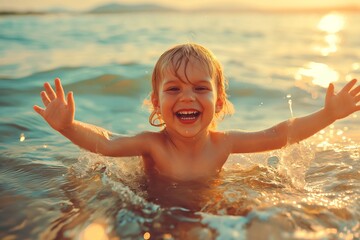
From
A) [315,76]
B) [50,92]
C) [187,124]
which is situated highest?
[50,92]

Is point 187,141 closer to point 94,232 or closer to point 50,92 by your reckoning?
point 50,92

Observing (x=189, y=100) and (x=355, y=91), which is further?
(x=355, y=91)

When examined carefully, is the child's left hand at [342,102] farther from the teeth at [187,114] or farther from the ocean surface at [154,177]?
the teeth at [187,114]

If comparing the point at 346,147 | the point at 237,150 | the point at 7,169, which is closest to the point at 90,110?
the point at 7,169

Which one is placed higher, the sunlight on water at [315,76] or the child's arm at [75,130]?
the child's arm at [75,130]

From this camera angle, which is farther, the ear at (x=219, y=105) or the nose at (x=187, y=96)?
the ear at (x=219, y=105)

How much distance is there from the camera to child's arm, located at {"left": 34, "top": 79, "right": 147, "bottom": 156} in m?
3.18

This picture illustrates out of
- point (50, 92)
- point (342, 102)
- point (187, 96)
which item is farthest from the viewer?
point (342, 102)

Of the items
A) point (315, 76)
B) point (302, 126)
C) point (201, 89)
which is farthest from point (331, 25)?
point (201, 89)

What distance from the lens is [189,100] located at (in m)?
3.35

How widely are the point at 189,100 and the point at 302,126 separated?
98cm

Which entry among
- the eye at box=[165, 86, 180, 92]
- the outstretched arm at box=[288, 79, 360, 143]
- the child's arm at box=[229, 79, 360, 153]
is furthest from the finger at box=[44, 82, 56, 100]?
the outstretched arm at box=[288, 79, 360, 143]

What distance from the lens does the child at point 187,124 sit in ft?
10.9

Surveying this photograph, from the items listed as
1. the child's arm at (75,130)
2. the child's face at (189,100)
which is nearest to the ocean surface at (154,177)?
the child's arm at (75,130)
